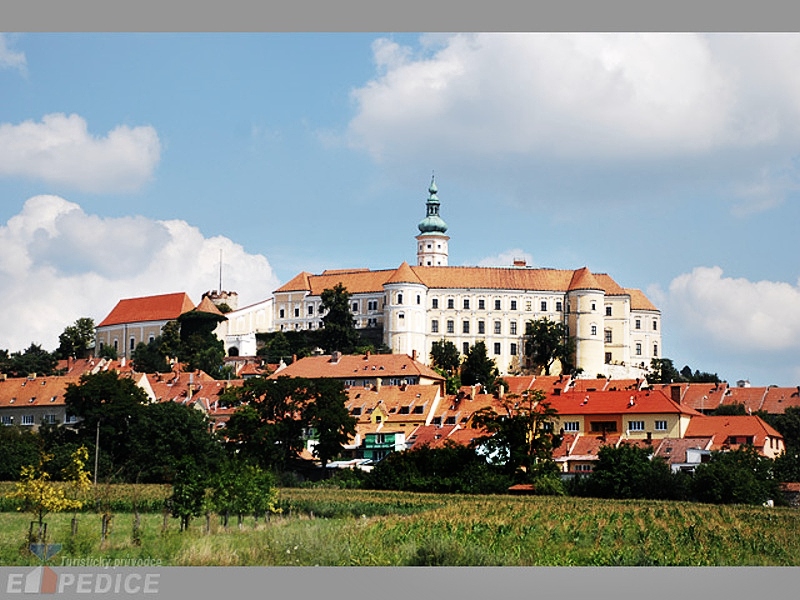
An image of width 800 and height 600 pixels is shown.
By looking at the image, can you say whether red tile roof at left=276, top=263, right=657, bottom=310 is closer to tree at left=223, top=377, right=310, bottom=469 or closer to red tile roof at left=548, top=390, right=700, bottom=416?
red tile roof at left=548, top=390, right=700, bottom=416

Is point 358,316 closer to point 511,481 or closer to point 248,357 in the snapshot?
point 248,357

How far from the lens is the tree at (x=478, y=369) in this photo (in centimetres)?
9969

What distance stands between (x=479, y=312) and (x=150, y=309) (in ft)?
86.5

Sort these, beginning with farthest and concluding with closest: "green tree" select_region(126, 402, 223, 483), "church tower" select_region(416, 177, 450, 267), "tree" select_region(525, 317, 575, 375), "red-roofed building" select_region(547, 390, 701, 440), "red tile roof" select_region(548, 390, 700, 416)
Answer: "church tower" select_region(416, 177, 450, 267) → "tree" select_region(525, 317, 575, 375) → "red tile roof" select_region(548, 390, 700, 416) → "red-roofed building" select_region(547, 390, 701, 440) → "green tree" select_region(126, 402, 223, 483)

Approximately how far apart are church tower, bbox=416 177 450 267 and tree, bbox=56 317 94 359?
37570mm

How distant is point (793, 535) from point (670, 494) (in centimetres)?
1397

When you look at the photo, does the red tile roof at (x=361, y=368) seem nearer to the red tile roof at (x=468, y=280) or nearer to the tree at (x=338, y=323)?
the tree at (x=338, y=323)

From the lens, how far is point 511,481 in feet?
169

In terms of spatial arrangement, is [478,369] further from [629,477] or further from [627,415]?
[629,477]

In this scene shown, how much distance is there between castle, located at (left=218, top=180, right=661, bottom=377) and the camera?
11438cm

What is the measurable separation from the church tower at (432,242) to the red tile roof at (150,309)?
108ft

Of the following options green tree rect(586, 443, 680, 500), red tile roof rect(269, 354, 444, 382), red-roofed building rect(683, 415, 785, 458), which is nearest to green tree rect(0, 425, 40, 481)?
green tree rect(586, 443, 680, 500)

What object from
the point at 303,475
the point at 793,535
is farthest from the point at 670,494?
the point at 303,475

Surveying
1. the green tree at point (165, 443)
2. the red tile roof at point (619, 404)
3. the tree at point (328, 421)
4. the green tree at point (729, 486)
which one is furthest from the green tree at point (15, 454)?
the red tile roof at point (619, 404)
